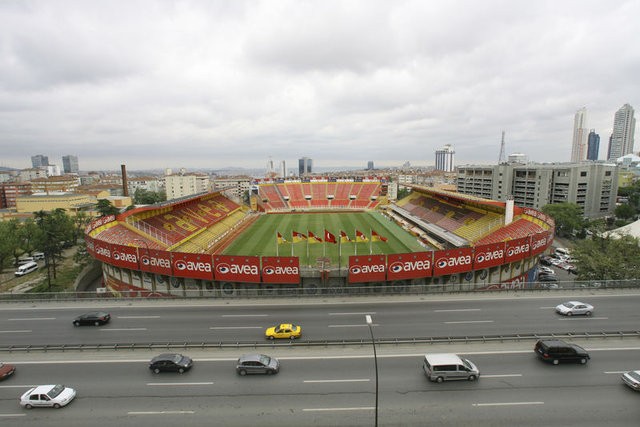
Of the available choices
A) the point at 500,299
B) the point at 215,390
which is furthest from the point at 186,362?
the point at 500,299

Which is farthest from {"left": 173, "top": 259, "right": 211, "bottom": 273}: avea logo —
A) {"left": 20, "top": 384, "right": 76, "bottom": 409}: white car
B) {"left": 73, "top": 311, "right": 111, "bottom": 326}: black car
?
{"left": 20, "top": 384, "right": 76, "bottom": 409}: white car

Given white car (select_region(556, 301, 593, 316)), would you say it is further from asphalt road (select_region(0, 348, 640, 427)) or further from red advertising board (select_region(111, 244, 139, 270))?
red advertising board (select_region(111, 244, 139, 270))

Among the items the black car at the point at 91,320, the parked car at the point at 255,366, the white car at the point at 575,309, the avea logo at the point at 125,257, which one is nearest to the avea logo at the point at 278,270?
the parked car at the point at 255,366

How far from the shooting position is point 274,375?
1623cm

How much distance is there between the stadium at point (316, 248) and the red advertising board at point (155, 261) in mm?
94

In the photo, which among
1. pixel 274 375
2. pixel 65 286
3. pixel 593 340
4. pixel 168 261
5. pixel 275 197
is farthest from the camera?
pixel 275 197

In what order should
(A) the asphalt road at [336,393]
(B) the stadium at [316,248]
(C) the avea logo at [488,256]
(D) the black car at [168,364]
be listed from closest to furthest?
1. (A) the asphalt road at [336,393]
2. (D) the black car at [168,364]
3. (B) the stadium at [316,248]
4. (C) the avea logo at [488,256]

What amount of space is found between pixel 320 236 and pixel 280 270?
31.5 m

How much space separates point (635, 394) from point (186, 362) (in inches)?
822

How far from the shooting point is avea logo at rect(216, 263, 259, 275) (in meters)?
26.9

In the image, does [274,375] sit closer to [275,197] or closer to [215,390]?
[215,390]

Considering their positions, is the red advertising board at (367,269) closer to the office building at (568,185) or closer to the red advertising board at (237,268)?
the red advertising board at (237,268)

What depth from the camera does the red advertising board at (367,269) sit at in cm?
2669

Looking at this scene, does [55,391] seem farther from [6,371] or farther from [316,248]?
[316,248]
